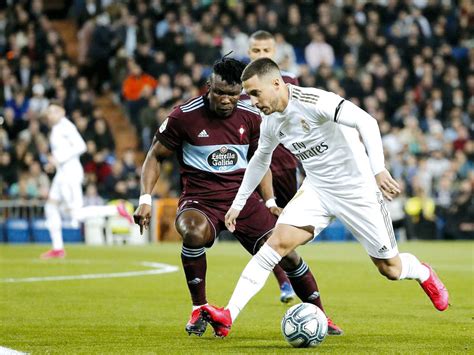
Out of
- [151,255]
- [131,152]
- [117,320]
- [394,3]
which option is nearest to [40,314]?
[117,320]

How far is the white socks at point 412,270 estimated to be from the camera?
358 inches

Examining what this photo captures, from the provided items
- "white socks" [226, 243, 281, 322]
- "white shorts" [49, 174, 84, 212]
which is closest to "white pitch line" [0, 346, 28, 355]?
"white socks" [226, 243, 281, 322]

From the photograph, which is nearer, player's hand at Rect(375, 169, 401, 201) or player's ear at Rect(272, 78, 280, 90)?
player's hand at Rect(375, 169, 401, 201)

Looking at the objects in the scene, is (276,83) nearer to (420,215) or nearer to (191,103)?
(191,103)

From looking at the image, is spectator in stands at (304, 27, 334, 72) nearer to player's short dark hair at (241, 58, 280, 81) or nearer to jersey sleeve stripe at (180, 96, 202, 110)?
jersey sleeve stripe at (180, 96, 202, 110)

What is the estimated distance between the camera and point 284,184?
12.0 meters

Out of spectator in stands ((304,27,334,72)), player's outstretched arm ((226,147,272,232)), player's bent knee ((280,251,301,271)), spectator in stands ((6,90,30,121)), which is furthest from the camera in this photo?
spectator in stands ((304,27,334,72))

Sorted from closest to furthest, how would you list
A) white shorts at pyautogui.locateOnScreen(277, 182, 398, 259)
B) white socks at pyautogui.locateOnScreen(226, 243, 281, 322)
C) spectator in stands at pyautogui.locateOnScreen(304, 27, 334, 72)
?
1. white socks at pyautogui.locateOnScreen(226, 243, 281, 322)
2. white shorts at pyautogui.locateOnScreen(277, 182, 398, 259)
3. spectator in stands at pyautogui.locateOnScreen(304, 27, 334, 72)

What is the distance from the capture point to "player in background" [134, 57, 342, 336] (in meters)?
9.35

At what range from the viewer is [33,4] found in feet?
94.2

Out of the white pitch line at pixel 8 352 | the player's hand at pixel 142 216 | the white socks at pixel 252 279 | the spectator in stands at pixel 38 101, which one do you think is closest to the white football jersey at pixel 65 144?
the spectator in stands at pixel 38 101

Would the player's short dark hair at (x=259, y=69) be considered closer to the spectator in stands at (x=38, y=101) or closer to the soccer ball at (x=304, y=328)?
the soccer ball at (x=304, y=328)

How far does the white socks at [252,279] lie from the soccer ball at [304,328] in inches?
12.9

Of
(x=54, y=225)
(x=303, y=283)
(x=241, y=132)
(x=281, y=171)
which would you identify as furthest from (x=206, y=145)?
(x=54, y=225)
